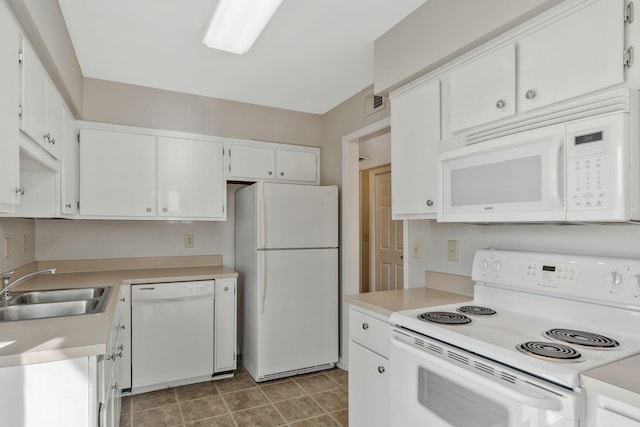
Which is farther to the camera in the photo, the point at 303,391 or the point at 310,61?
the point at 303,391

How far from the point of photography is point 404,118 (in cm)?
214

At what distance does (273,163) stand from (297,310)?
1330 millimetres

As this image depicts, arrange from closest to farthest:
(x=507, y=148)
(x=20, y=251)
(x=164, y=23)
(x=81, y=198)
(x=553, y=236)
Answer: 1. (x=507, y=148)
2. (x=553, y=236)
3. (x=164, y=23)
4. (x=20, y=251)
5. (x=81, y=198)

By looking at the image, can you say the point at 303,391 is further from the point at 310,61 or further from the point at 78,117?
the point at 78,117

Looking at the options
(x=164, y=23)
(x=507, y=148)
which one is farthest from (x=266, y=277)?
(x=507, y=148)

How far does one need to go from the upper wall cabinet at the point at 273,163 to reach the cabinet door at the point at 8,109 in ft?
6.23

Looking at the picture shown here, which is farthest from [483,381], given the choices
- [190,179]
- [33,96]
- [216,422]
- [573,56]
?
[190,179]

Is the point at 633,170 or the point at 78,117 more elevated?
the point at 78,117

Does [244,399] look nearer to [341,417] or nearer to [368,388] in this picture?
[341,417]

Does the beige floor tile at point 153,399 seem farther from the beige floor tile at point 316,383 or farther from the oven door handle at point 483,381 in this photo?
the oven door handle at point 483,381

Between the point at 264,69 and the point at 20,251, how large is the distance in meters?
2.08

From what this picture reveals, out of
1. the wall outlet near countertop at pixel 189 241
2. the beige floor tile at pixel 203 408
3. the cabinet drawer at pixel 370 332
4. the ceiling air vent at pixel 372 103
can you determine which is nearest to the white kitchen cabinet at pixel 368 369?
the cabinet drawer at pixel 370 332

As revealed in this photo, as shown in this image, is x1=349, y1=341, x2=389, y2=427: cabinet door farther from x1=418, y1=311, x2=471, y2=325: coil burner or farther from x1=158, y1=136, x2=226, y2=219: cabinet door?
x1=158, y1=136, x2=226, y2=219: cabinet door

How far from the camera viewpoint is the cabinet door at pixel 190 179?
3.06 metres
